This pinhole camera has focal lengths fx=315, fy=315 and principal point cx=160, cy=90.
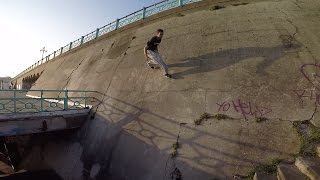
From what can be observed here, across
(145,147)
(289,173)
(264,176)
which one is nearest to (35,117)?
(145,147)

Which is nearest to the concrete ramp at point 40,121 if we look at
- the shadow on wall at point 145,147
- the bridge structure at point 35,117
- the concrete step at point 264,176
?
the bridge structure at point 35,117

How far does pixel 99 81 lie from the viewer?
12.9 metres

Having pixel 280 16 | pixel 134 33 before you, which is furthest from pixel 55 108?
pixel 280 16

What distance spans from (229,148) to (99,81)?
708cm

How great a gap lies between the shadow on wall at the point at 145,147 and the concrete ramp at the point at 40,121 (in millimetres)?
478

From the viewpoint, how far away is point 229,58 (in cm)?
947

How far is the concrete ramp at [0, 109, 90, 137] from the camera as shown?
31.2 feet

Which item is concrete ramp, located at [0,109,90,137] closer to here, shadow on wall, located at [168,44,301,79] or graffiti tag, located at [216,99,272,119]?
shadow on wall, located at [168,44,301,79]

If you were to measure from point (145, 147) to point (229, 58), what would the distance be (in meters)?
3.64

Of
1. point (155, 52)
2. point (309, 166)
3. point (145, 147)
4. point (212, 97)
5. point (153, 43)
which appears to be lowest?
point (145, 147)

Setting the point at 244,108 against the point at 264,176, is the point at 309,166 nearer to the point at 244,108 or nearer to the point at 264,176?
the point at 264,176

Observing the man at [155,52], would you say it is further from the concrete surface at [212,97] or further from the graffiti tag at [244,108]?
the graffiti tag at [244,108]

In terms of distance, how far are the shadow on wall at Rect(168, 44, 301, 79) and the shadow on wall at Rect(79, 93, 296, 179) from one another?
1991 mm

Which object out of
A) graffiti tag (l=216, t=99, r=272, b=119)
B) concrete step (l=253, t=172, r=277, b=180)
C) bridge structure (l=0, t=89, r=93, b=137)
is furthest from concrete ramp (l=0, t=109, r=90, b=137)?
concrete step (l=253, t=172, r=277, b=180)
